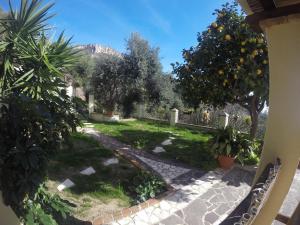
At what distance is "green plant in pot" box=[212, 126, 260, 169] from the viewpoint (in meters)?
8.24

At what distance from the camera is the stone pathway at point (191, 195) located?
16.8ft

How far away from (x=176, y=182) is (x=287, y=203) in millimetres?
2645

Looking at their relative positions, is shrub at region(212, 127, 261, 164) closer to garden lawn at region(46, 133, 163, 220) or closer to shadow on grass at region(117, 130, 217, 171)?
shadow on grass at region(117, 130, 217, 171)

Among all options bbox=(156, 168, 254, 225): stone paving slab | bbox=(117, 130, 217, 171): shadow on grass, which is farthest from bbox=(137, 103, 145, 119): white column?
bbox=(156, 168, 254, 225): stone paving slab

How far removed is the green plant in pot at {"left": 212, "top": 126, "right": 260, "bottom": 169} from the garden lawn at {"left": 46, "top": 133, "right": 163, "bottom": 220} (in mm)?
2834

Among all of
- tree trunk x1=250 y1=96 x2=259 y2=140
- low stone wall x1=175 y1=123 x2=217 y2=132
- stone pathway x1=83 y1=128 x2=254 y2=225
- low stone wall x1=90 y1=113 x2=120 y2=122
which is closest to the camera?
stone pathway x1=83 y1=128 x2=254 y2=225

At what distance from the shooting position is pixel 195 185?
6.87m

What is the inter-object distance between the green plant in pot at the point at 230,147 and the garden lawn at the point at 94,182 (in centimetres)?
283

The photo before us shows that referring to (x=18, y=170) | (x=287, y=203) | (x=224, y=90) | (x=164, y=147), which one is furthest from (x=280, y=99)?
(x=164, y=147)

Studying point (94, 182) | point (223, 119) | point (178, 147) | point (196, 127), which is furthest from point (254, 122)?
point (196, 127)

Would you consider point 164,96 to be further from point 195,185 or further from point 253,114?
point 195,185

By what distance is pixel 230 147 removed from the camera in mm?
8172

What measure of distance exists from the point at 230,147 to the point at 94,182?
4.37m

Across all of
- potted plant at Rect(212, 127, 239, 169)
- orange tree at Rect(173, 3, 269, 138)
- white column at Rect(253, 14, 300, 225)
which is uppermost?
orange tree at Rect(173, 3, 269, 138)
